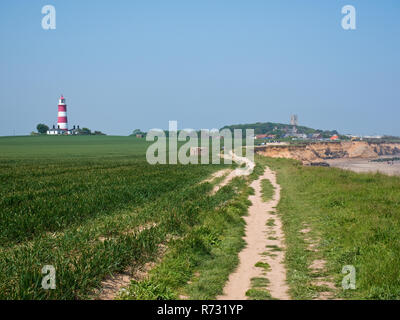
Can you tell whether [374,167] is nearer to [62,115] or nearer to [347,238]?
[347,238]

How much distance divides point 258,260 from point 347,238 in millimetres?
2945

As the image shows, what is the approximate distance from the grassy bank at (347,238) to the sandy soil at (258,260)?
0.29 meters

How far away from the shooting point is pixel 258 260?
423 inches

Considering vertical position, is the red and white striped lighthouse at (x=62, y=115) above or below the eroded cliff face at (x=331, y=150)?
above

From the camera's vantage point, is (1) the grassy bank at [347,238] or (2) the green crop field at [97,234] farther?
(1) the grassy bank at [347,238]

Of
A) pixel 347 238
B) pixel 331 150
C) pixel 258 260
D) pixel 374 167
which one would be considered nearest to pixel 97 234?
pixel 258 260

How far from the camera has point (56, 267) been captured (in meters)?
7.90

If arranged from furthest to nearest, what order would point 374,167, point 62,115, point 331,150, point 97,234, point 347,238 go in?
point 62,115 → point 331,150 → point 374,167 → point 97,234 → point 347,238

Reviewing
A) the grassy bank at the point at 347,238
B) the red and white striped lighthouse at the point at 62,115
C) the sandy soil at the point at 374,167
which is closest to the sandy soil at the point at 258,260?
the grassy bank at the point at 347,238

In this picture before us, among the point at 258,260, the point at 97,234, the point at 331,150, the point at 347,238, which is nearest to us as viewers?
the point at 258,260

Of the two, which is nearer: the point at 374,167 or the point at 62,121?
the point at 374,167

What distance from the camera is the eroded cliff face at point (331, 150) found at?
389 feet

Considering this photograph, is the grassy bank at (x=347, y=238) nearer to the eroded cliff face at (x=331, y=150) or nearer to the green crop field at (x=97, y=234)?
the green crop field at (x=97, y=234)
